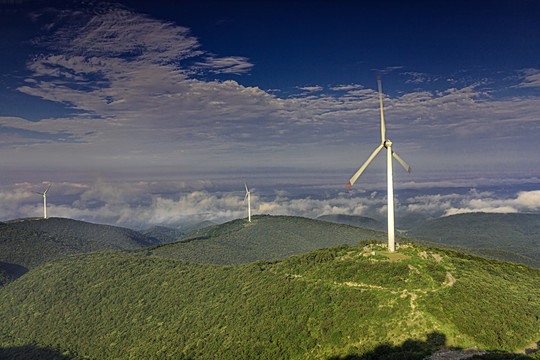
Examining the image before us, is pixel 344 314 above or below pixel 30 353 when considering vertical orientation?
above

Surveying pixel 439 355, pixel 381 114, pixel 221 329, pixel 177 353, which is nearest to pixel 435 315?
pixel 439 355

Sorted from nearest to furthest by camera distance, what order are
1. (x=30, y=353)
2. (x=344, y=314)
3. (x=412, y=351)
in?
(x=412, y=351) < (x=344, y=314) < (x=30, y=353)

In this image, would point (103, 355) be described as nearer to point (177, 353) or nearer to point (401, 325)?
point (177, 353)

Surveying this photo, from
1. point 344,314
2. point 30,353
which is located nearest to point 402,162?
point 344,314

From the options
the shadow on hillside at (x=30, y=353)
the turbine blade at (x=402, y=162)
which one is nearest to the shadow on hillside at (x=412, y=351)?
the turbine blade at (x=402, y=162)

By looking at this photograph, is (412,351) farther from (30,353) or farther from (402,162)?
Result: (30,353)

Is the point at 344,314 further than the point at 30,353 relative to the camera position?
No

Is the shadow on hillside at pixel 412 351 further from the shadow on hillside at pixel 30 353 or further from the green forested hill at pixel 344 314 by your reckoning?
the shadow on hillside at pixel 30 353
